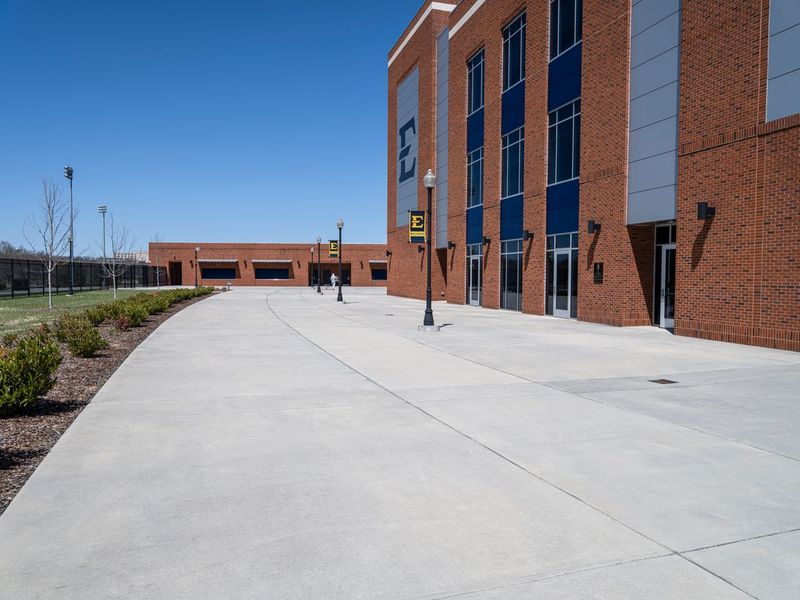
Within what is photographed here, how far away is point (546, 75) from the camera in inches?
920

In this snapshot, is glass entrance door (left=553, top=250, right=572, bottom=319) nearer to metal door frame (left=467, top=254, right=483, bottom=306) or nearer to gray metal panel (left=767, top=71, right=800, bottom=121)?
metal door frame (left=467, top=254, right=483, bottom=306)

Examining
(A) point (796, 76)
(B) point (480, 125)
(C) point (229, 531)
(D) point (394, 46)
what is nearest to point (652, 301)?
(A) point (796, 76)

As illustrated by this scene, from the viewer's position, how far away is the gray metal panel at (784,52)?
12.8 m

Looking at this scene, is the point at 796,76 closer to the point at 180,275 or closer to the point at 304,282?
the point at 304,282

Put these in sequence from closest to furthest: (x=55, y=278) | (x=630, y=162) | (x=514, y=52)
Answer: (x=630, y=162), (x=514, y=52), (x=55, y=278)

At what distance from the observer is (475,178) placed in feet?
101

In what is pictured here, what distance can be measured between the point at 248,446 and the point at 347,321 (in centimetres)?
1508

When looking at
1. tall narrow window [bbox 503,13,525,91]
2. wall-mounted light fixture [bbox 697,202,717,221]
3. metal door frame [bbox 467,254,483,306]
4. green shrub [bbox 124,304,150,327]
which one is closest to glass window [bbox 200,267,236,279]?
metal door frame [bbox 467,254,483,306]

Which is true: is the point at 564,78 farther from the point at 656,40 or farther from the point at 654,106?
the point at 654,106

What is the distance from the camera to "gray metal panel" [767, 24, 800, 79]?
41.9 feet

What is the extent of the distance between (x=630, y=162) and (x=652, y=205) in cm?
182

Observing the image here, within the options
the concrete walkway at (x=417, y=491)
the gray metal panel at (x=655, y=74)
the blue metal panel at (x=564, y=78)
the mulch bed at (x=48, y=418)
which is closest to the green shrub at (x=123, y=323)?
the mulch bed at (x=48, y=418)

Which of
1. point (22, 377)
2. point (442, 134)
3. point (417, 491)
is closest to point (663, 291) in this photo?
point (417, 491)

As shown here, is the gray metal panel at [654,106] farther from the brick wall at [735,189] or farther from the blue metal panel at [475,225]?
the blue metal panel at [475,225]
